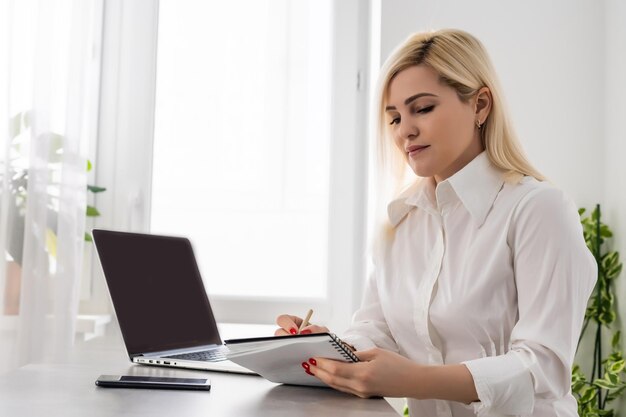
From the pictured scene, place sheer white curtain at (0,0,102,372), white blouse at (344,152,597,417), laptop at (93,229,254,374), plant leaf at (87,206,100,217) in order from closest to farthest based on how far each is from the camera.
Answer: white blouse at (344,152,597,417), laptop at (93,229,254,374), sheer white curtain at (0,0,102,372), plant leaf at (87,206,100,217)

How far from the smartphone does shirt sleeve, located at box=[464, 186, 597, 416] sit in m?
0.43

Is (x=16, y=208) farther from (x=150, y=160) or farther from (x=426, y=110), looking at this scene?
(x=426, y=110)

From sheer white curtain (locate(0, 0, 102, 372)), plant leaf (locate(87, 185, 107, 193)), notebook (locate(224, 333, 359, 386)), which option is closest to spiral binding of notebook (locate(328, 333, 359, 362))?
notebook (locate(224, 333, 359, 386))

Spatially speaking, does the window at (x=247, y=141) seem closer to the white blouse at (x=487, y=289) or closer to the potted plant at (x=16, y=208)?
the potted plant at (x=16, y=208)

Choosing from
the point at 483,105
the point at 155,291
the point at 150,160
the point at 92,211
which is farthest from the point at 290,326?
the point at 150,160

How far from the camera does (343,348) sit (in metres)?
1.05

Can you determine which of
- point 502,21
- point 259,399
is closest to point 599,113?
point 502,21

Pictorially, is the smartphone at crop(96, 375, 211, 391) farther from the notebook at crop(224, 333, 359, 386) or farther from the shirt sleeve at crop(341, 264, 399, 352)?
the shirt sleeve at crop(341, 264, 399, 352)

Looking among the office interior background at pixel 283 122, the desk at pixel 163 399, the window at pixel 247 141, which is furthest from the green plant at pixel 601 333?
the desk at pixel 163 399

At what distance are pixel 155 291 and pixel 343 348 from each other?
0.53 meters

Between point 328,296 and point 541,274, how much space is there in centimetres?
141

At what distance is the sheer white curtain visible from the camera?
2020 millimetres

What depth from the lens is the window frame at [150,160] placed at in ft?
8.41

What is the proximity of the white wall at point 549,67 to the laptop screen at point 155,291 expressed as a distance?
4.35 feet
